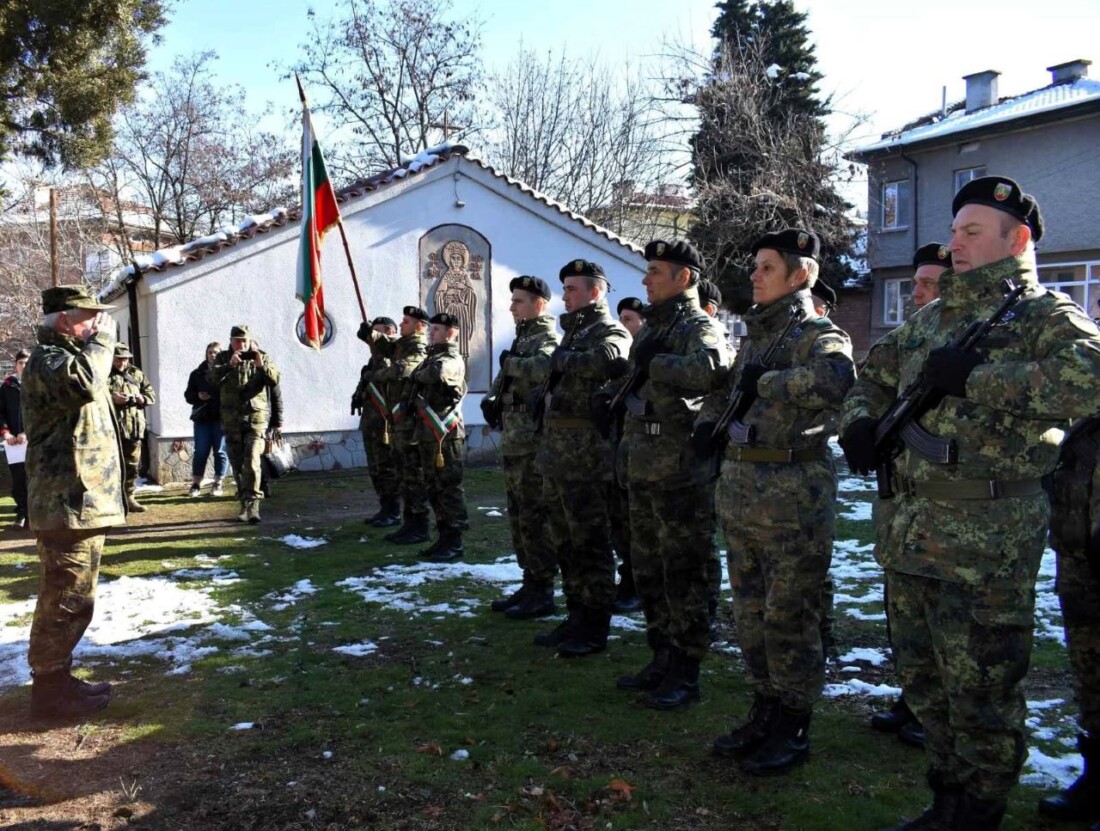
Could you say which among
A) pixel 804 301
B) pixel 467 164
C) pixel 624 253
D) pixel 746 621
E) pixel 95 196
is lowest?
pixel 746 621

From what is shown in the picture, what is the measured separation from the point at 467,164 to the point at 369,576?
8981mm

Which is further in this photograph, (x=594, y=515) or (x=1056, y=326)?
(x=594, y=515)

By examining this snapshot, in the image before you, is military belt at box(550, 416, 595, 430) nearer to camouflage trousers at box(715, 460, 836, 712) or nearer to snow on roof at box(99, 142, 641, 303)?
camouflage trousers at box(715, 460, 836, 712)

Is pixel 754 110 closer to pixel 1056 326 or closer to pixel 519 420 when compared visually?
pixel 519 420

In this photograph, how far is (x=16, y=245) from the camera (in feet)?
99.6

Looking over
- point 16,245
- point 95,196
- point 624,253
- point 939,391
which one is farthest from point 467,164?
point 16,245

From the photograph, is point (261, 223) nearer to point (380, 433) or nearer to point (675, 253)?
point (380, 433)

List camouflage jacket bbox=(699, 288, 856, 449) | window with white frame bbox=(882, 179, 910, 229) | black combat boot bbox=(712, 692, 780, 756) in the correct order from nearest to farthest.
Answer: camouflage jacket bbox=(699, 288, 856, 449), black combat boot bbox=(712, 692, 780, 756), window with white frame bbox=(882, 179, 910, 229)

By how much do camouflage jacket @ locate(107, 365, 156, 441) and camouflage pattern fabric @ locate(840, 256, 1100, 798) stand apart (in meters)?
8.43

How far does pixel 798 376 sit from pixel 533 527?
298 cm

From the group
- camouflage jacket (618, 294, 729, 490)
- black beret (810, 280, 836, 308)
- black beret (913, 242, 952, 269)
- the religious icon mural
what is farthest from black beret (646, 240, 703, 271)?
the religious icon mural

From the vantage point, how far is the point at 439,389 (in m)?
8.00

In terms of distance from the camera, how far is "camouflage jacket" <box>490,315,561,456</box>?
604cm

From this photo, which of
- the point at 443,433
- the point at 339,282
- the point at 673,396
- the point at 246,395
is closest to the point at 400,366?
the point at 443,433
